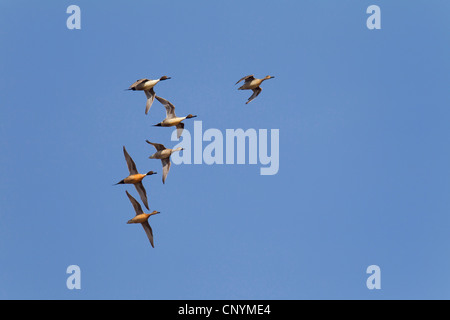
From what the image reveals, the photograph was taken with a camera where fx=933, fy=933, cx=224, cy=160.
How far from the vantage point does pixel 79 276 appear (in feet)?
110

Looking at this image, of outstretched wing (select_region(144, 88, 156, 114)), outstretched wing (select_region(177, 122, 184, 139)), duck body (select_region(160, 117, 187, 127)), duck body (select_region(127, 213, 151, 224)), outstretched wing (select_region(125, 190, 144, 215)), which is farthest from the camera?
outstretched wing (select_region(177, 122, 184, 139))

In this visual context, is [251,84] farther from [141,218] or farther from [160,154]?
[141,218]

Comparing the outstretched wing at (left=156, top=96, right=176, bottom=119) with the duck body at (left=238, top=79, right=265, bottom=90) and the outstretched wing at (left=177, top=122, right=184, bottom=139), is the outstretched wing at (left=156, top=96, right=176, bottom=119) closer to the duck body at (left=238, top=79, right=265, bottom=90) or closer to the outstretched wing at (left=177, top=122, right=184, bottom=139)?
the outstretched wing at (left=177, top=122, right=184, bottom=139)

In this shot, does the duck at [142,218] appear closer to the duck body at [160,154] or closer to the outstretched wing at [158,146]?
the duck body at [160,154]

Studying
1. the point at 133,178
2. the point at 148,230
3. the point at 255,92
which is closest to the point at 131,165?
the point at 133,178

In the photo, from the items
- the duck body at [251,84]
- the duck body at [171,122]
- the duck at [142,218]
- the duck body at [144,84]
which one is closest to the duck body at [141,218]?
the duck at [142,218]

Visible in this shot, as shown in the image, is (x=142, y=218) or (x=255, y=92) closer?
(x=142, y=218)

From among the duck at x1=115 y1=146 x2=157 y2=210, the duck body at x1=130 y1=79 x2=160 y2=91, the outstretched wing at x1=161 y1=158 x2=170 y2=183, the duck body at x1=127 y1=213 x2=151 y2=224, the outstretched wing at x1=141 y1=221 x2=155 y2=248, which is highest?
the duck body at x1=130 y1=79 x2=160 y2=91

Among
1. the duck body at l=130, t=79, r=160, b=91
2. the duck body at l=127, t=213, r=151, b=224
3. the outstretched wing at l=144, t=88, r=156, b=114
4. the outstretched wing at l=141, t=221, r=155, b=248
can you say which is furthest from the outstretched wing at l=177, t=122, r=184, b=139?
the outstretched wing at l=141, t=221, r=155, b=248

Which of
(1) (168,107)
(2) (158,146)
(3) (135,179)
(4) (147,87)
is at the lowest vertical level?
(3) (135,179)
